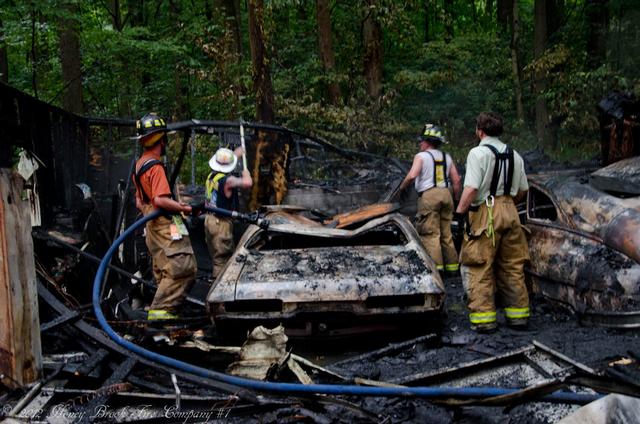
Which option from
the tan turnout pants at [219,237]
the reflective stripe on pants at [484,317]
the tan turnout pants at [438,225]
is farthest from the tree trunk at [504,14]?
the reflective stripe on pants at [484,317]

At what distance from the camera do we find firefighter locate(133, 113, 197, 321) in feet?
16.4

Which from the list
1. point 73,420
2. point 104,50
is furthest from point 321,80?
point 73,420

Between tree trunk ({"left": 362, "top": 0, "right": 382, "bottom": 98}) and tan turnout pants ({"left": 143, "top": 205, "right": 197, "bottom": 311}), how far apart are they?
10.8 metres

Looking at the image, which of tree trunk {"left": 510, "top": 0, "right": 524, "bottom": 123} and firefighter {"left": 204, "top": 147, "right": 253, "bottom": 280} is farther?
tree trunk {"left": 510, "top": 0, "right": 524, "bottom": 123}

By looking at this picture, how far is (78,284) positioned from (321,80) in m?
10.5

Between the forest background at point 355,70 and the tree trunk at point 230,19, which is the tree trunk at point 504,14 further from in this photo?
the tree trunk at point 230,19

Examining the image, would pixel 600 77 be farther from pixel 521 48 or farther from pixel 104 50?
pixel 104 50

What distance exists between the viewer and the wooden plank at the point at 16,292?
3451 mm

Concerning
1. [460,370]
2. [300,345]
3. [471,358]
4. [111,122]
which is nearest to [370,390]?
[460,370]

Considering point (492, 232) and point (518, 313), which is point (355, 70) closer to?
point (492, 232)

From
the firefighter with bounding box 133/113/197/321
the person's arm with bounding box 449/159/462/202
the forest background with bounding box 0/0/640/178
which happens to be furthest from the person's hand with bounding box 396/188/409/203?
the forest background with bounding box 0/0/640/178

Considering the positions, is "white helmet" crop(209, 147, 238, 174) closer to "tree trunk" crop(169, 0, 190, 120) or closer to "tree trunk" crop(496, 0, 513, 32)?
"tree trunk" crop(169, 0, 190, 120)

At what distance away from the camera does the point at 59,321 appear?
13.2 feet

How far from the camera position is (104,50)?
12.9m
